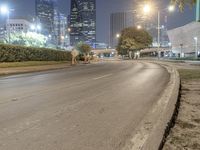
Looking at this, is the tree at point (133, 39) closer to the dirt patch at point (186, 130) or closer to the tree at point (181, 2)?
the tree at point (181, 2)

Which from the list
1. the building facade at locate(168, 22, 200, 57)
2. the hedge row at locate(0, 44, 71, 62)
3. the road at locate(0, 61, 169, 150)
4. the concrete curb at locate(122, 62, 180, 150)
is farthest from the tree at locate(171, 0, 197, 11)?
the building facade at locate(168, 22, 200, 57)

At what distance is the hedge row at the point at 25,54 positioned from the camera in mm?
30256

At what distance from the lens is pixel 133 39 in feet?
338

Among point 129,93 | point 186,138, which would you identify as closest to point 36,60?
point 129,93

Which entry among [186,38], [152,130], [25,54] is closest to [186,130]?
[152,130]

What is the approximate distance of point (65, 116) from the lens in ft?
24.3

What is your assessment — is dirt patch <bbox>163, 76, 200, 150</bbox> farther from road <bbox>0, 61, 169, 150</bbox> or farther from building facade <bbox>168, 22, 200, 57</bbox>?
building facade <bbox>168, 22, 200, 57</bbox>

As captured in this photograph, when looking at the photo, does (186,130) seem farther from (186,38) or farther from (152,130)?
(186,38)

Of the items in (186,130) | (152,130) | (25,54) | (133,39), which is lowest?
(186,130)

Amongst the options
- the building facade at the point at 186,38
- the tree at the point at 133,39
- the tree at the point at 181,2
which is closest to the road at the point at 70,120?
the tree at the point at 181,2

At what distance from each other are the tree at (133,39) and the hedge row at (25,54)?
181ft

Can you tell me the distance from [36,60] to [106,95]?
28.1 meters

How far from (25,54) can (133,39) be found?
71370 mm

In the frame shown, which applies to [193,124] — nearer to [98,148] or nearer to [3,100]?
[98,148]
